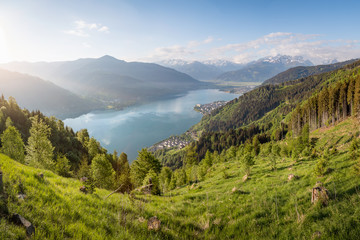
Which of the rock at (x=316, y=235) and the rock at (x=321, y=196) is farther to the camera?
the rock at (x=321, y=196)

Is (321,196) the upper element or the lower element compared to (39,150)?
upper

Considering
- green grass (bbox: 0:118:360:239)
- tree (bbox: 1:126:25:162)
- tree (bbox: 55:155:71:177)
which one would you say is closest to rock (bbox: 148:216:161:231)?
green grass (bbox: 0:118:360:239)

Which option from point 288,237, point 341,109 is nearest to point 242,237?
point 288,237

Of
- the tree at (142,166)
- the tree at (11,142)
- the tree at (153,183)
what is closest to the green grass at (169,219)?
the tree at (153,183)

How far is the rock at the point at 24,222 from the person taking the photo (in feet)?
12.4

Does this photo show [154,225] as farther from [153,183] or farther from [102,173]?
[102,173]

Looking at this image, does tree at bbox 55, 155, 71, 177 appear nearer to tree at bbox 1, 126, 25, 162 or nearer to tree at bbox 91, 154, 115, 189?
tree at bbox 91, 154, 115, 189

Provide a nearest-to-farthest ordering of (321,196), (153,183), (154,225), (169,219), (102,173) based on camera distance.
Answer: (154,225) → (169,219) → (321,196) → (153,183) → (102,173)

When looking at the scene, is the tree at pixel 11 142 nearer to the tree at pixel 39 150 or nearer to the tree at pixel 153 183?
the tree at pixel 39 150

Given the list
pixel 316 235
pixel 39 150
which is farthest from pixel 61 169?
pixel 316 235

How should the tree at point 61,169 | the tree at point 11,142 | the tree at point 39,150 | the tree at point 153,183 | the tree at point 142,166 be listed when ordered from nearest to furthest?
the tree at point 153,183 < the tree at point 61,169 < the tree at point 39,150 < the tree at point 11,142 < the tree at point 142,166

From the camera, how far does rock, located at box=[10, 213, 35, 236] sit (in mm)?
3770

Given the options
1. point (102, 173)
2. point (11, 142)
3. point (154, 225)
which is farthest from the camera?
point (102, 173)

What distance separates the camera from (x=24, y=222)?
12.6 ft
